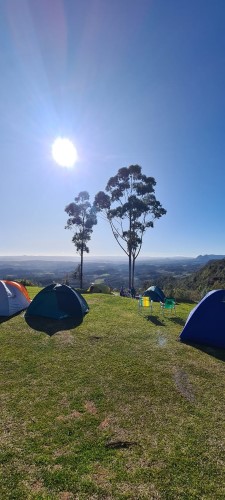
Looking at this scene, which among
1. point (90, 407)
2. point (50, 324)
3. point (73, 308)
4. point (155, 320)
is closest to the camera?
point (90, 407)

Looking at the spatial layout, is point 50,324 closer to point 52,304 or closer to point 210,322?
point 52,304

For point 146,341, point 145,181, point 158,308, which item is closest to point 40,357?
point 146,341

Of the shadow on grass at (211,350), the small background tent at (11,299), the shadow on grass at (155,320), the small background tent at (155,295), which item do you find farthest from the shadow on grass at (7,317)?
the small background tent at (155,295)

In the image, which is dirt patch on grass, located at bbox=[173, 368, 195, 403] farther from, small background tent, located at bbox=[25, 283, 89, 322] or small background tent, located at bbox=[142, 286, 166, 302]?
small background tent, located at bbox=[142, 286, 166, 302]

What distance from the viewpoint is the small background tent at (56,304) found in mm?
12828

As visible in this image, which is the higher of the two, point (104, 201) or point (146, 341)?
point (104, 201)

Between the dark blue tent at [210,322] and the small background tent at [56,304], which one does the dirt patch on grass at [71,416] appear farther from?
the small background tent at [56,304]

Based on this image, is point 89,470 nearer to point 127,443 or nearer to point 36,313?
point 127,443

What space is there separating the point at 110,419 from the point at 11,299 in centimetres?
948

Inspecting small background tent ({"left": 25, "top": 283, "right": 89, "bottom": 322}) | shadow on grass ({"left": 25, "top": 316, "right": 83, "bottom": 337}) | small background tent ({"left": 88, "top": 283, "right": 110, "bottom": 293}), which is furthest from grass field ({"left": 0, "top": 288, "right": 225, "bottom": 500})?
small background tent ({"left": 88, "top": 283, "right": 110, "bottom": 293})

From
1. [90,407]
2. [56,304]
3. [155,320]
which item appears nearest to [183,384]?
[90,407]

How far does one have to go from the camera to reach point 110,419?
18.5 ft

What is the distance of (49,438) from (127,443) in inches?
57.7

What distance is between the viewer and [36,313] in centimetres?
1300
